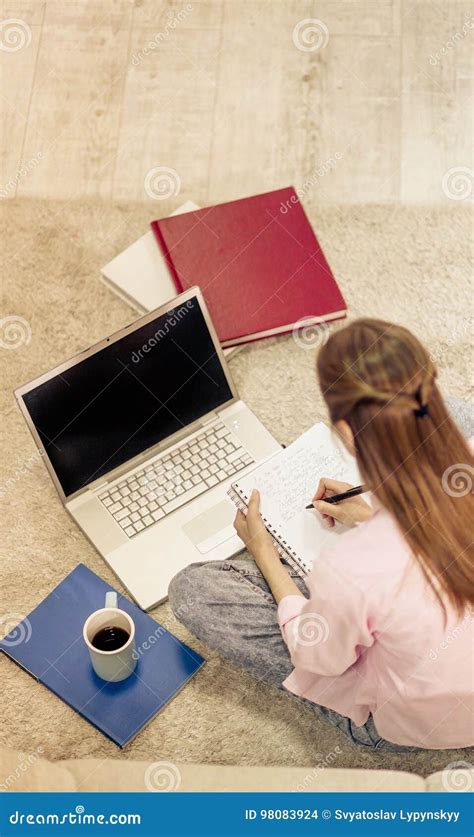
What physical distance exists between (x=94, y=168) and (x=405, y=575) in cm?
136

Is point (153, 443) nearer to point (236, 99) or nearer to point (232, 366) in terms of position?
point (232, 366)

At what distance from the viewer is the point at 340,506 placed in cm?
155

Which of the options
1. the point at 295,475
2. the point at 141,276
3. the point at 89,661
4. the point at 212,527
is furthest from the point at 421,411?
the point at 141,276

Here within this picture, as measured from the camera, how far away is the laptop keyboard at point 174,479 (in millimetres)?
1679

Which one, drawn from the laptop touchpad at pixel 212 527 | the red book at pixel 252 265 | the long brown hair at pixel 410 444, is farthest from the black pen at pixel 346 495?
the red book at pixel 252 265

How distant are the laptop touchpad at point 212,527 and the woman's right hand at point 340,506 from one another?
205 mm

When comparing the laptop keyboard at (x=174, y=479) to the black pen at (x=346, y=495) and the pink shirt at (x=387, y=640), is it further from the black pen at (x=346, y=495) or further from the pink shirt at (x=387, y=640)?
the pink shirt at (x=387, y=640)

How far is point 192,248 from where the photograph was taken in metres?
1.93

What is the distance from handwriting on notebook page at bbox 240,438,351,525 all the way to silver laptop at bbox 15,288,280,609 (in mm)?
98

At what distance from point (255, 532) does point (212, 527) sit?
0.45ft

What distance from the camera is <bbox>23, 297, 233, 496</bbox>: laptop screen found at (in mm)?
1521

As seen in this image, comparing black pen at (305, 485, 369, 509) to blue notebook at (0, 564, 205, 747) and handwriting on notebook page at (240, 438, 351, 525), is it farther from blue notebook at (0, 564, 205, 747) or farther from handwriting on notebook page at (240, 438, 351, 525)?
blue notebook at (0, 564, 205, 747)

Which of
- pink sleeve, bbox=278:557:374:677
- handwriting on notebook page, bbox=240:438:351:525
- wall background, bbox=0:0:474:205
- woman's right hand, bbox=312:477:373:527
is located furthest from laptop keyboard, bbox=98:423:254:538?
wall background, bbox=0:0:474:205

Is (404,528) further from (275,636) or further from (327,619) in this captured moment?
(275,636)
